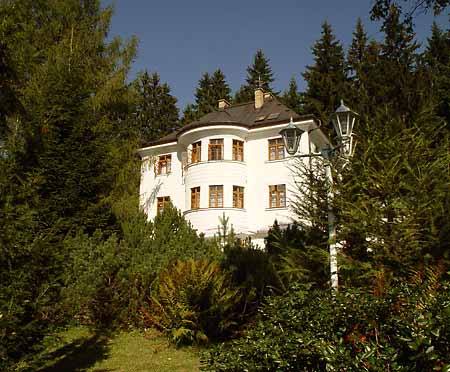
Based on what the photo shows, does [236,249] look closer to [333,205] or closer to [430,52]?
[333,205]

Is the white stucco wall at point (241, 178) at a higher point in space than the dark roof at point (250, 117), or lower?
lower

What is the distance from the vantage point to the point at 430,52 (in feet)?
101

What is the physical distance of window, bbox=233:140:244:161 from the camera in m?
24.3

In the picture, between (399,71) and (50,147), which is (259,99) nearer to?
(399,71)

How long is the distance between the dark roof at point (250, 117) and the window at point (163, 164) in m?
1.05

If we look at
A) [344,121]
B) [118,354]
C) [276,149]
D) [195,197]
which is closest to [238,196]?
[195,197]

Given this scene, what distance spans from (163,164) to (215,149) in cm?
512

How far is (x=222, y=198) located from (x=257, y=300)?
13.3 m

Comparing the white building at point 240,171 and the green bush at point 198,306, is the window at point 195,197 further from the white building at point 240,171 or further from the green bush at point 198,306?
the green bush at point 198,306

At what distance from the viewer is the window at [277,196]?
920 inches

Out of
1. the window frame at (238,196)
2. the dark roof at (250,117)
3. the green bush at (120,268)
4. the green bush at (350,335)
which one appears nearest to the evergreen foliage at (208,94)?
the dark roof at (250,117)

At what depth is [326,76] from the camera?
112ft

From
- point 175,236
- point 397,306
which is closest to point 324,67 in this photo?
point 175,236

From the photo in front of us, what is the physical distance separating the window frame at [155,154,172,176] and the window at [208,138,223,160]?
172 inches
